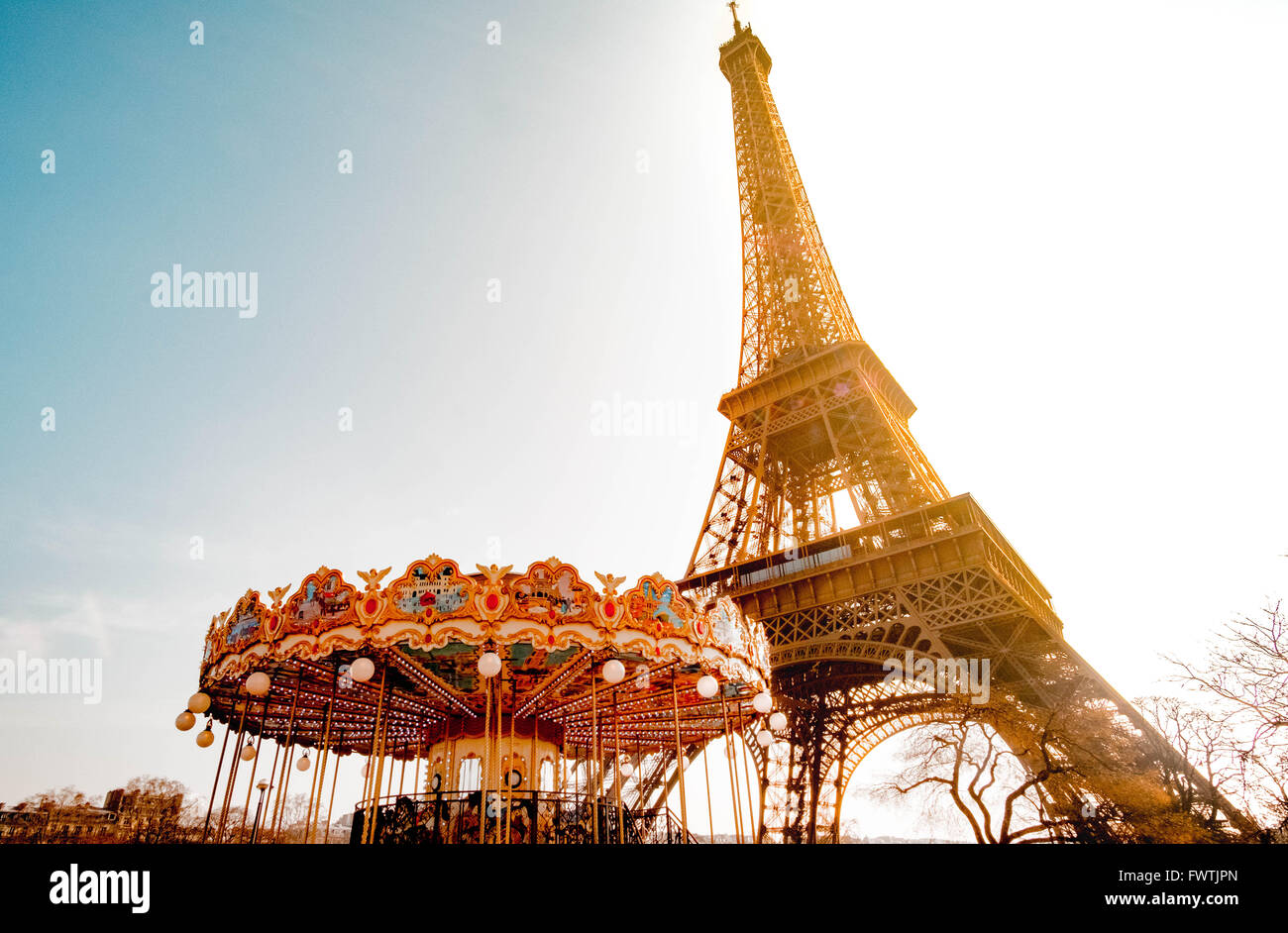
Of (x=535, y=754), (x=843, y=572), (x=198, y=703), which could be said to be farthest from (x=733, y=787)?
(x=843, y=572)

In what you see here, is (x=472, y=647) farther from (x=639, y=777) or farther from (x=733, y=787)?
(x=639, y=777)

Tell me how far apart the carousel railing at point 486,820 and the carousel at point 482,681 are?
34 millimetres

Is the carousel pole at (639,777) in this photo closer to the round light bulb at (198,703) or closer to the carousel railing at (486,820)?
the carousel railing at (486,820)

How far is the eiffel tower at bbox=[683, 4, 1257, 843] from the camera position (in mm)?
17484

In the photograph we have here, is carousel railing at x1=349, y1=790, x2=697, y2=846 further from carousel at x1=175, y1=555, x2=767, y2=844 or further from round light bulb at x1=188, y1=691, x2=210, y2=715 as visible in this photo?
round light bulb at x1=188, y1=691, x2=210, y2=715

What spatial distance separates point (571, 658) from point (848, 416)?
17.9m

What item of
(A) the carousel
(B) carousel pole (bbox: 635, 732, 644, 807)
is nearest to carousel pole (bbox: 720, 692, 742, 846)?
(A) the carousel

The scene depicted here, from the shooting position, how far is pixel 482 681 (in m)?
11.4

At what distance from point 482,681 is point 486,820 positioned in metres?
2.49

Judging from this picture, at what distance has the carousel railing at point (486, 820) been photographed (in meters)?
9.37

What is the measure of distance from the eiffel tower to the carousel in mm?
7964

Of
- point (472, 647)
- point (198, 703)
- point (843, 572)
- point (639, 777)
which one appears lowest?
point (639, 777)

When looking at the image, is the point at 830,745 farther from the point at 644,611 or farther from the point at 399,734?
the point at 644,611
